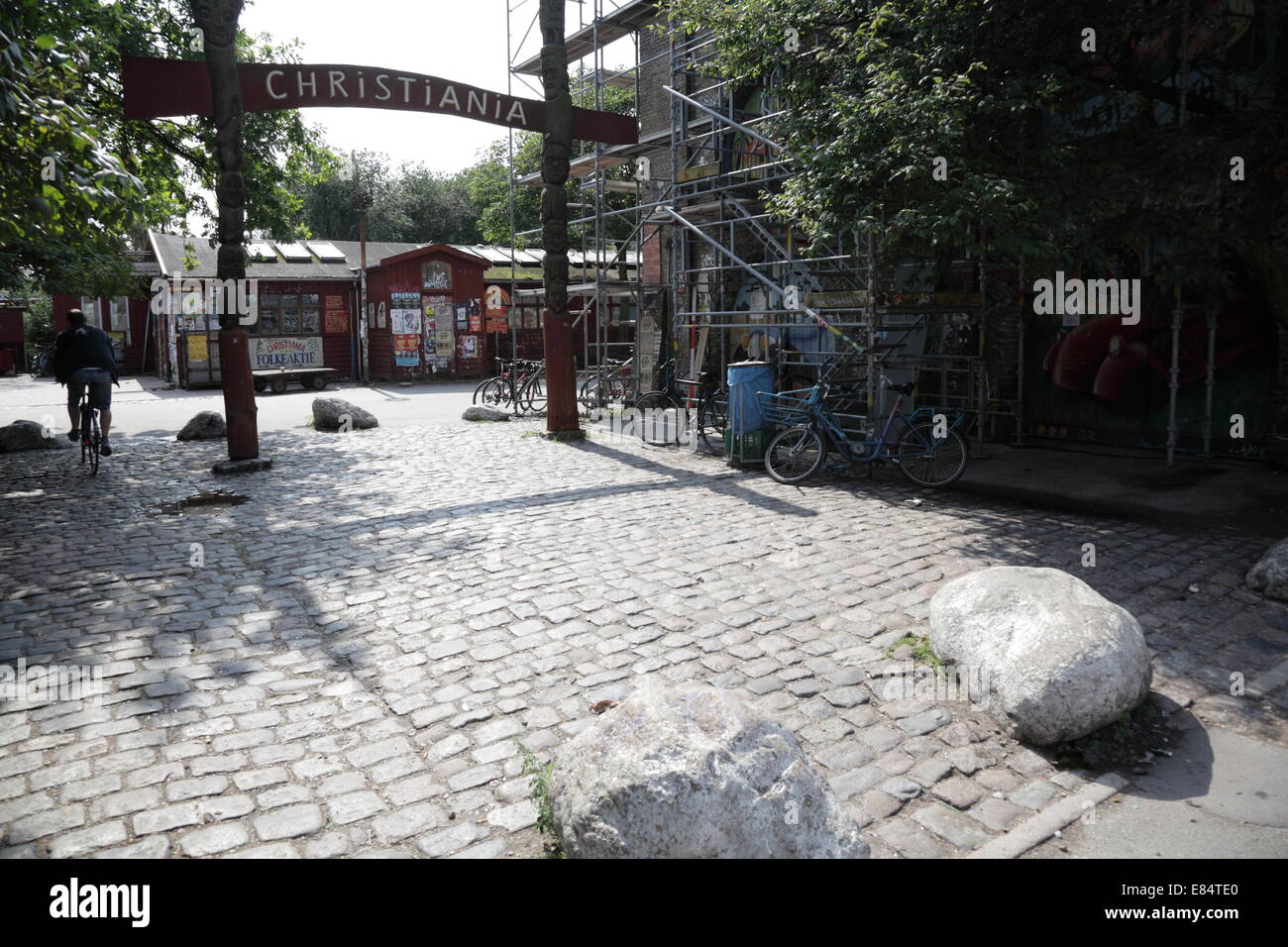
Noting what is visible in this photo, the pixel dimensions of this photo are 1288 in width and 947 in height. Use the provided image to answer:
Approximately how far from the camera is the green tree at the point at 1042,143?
8219 mm

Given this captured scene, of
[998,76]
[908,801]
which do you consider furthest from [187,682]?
[998,76]

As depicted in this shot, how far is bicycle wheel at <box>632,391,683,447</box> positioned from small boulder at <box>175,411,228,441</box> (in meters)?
7.24

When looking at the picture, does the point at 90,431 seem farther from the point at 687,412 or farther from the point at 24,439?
the point at 687,412

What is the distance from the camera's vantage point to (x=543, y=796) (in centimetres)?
346

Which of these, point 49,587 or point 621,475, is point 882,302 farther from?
point 49,587

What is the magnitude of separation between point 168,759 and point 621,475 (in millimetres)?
7784

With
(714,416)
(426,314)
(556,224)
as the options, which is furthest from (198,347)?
(714,416)

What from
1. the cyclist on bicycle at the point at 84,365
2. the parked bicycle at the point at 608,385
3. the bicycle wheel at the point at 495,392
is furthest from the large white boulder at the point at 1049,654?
the bicycle wheel at the point at 495,392

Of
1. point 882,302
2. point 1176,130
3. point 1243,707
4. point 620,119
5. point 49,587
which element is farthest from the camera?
point 620,119

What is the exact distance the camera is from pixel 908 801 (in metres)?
3.71

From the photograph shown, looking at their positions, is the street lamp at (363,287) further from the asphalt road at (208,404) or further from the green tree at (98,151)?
the green tree at (98,151)

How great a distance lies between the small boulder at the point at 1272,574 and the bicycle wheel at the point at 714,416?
8.11 m

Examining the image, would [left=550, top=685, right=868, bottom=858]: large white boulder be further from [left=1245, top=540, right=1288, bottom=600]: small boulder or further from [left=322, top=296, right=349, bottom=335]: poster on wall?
[left=322, top=296, right=349, bottom=335]: poster on wall

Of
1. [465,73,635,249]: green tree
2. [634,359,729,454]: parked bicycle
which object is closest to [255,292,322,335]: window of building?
[465,73,635,249]: green tree
